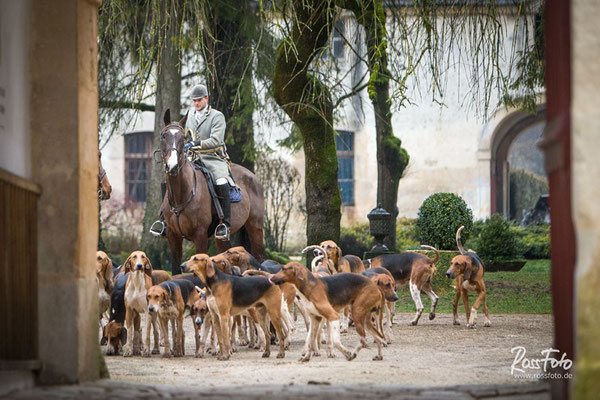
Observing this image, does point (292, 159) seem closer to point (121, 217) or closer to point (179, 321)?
point (121, 217)

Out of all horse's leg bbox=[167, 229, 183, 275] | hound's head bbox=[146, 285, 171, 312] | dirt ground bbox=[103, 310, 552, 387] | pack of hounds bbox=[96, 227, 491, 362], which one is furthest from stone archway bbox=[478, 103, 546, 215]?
hound's head bbox=[146, 285, 171, 312]

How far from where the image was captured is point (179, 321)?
10672 mm

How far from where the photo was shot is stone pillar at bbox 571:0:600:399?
17.4 ft

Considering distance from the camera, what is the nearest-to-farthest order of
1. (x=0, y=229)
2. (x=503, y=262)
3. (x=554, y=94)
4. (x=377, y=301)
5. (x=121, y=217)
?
(x=554, y=94), (x=0, y=229), (x=377, y=301), (x=503, y=262), (x=121, y=217)

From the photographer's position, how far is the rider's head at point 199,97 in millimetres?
14500

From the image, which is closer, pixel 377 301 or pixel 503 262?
pixel 377 301

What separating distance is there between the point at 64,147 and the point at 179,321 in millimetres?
3948

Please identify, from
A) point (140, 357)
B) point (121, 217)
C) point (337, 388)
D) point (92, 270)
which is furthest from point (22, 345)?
point (121, 217)

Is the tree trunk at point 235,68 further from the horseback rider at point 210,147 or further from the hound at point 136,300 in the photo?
the hound at point 136,300

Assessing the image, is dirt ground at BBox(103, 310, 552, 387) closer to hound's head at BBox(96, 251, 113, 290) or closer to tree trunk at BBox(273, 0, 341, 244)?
hound's head at BBox(96, 251, 113, 290)

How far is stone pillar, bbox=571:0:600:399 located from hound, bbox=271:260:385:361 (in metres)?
4.36

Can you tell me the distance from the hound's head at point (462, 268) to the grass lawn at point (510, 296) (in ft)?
7.97

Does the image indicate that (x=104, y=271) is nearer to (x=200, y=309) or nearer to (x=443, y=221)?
(x=200, y=309)

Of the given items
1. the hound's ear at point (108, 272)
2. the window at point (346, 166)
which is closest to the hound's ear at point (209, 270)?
the hound's ear at point (108, 272)
